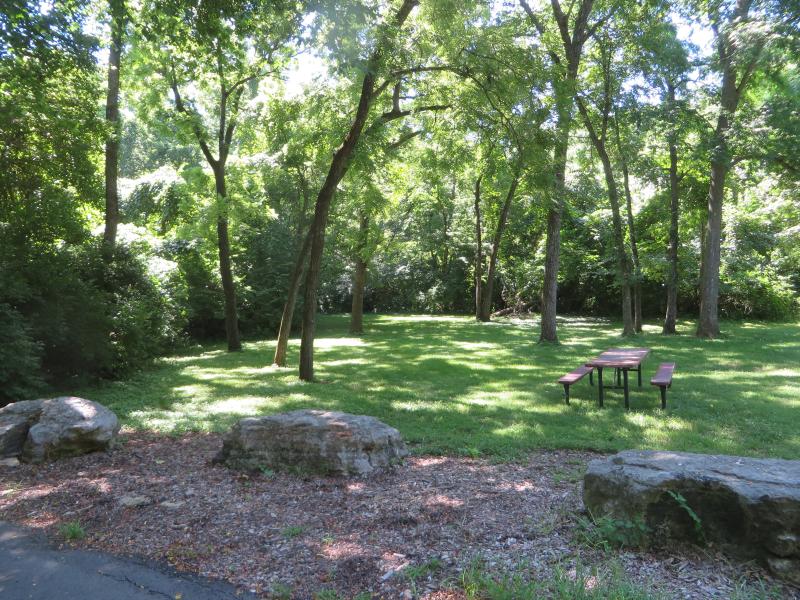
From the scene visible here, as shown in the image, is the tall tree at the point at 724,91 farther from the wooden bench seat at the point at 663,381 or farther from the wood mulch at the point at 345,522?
the wood mulch at the point at 345,522

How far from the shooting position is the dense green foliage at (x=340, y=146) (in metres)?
8.83

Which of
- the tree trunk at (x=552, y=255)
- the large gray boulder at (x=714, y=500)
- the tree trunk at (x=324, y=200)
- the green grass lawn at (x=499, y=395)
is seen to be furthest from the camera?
the tree trunk at (x=552, y=255)

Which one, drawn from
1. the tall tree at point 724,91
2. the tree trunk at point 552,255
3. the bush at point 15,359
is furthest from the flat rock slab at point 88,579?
the tall tree at point 724,91

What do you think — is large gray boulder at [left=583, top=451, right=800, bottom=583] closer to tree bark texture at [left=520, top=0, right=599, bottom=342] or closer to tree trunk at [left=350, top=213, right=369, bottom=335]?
tree bark texture at [left=520, top=0, right=599, bottom=342]

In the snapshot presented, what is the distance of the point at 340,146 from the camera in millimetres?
11820

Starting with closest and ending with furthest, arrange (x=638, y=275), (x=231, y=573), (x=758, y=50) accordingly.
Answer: (x=231, y=573)
(x=758, y=50)
(x=638, y=275)

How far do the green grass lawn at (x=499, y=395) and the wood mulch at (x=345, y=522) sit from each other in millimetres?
1087

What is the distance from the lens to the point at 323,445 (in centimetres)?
543

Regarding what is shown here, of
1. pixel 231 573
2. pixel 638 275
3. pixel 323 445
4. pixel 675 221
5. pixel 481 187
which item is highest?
pixel 481 187

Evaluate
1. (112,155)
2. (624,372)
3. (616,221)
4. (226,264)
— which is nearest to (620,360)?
(624,372)

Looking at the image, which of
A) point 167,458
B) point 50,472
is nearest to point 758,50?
point 167,458

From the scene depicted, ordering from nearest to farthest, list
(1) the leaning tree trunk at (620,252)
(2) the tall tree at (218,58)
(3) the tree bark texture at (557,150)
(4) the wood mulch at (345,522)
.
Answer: (4) the wood mulch at (345,522)
(2) the tall tree at (218,58)
(3) the tree bark texture at (557,150)
(1) the leaning tree trunk at (620,252)

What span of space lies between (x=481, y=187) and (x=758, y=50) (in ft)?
46.3

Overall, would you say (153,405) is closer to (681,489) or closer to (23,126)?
(23,126)
